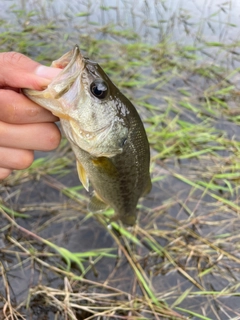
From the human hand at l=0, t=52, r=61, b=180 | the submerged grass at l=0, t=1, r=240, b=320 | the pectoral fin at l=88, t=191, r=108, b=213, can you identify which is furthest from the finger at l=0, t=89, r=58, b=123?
the submerged grass at l=0, t=1, r=240, b=320

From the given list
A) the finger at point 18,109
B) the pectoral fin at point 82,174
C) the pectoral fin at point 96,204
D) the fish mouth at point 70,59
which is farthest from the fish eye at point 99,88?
the pectoral fin at point 96,204

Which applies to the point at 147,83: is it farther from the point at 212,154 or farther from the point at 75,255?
the point at 75,255

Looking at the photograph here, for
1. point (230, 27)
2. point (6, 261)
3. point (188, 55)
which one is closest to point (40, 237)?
point (6, 261)

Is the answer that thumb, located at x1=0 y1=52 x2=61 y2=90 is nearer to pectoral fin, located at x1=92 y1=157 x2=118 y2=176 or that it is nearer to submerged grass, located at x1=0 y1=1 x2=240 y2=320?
pectoral fin, located at x1=92 y1=157 x2=118 y2=176

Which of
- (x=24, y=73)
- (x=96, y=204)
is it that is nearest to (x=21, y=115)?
(x=24, y=73)

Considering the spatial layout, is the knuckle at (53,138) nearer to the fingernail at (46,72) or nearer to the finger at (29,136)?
the finger at (29,136)

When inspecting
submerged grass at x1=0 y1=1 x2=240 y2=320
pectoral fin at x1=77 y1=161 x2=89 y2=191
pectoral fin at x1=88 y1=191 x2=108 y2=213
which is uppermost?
pectoral fin at x1=77 y1=161 x2=89 y2=191
